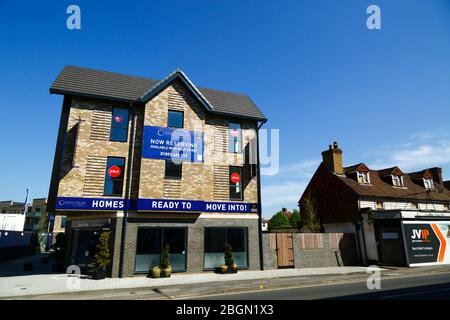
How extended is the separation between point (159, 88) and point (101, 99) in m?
3.72

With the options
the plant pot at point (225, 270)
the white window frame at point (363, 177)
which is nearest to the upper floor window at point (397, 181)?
the white window frame at point (363, 177)

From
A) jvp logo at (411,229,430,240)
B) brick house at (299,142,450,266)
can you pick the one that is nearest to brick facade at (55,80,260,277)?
brick house at (299,142,450,266)

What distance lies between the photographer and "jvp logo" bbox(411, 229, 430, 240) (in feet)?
75.4

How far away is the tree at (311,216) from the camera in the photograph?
30.1m

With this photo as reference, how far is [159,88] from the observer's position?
1914 cm

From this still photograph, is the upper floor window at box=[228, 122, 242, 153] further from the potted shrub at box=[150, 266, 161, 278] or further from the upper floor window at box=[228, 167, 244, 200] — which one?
the potted shrub at box=[150, 266, 161, 278]

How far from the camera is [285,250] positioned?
2112 centimetres

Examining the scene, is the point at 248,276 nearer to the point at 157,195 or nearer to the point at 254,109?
the point at 157,195

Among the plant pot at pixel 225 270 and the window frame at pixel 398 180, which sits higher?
the window frame at pixel 398 180

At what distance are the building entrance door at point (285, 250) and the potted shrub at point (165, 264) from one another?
26.6 ft

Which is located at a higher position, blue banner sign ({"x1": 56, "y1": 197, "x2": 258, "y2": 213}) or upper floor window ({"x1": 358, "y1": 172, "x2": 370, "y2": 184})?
upper floor window ({"x1": 358, "y1": 172, "x2": 370, "y2": 184})

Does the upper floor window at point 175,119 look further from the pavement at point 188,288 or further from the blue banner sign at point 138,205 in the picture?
the pavement at point 188,288

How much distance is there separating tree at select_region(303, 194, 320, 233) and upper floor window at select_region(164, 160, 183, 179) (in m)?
16.9
